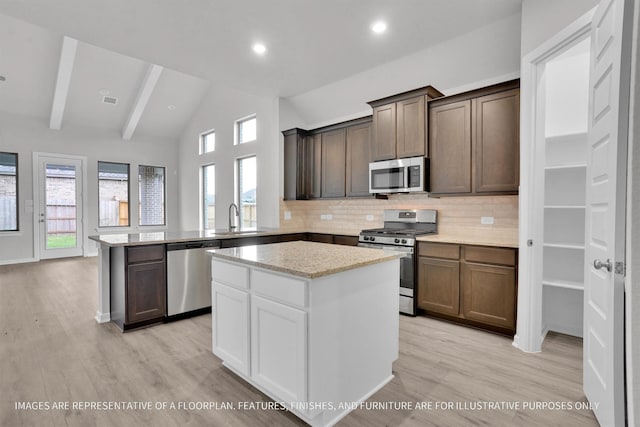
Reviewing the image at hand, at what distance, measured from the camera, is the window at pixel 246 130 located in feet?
20.7

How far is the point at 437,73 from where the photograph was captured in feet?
12.6

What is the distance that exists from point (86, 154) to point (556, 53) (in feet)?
28.9

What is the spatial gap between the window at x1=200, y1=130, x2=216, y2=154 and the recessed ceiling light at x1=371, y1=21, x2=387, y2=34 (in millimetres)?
5274

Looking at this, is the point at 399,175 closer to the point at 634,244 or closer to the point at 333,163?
the point at 333,163

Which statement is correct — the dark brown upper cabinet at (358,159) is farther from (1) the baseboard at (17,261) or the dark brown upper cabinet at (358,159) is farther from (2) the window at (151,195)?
(1) the baseboard at (17,261)

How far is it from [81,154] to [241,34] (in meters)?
6.31

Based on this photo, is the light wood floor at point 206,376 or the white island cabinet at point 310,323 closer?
the white island cabinet at point 310,323

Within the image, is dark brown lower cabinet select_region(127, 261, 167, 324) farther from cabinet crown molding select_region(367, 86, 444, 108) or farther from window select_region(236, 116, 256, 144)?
window select_region(236, 116, 256, 144)

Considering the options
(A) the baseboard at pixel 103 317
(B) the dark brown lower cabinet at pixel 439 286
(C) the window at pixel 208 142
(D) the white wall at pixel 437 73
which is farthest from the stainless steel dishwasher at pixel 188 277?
(C) the window at pixel 208 142

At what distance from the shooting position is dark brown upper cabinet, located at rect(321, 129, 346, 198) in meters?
4.77

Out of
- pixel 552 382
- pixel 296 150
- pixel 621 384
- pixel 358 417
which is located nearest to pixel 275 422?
pixel 358 417

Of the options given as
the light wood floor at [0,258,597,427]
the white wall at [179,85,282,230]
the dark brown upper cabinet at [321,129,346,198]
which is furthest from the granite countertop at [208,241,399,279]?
the white wall at [179,85,282,230]

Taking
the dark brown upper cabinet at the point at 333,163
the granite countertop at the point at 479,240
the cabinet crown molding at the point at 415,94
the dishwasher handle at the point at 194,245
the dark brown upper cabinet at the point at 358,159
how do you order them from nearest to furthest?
the granite countertop at the point at 479,240 → the dishwasher handle at the point at 194,245 → the cabinet crown molding at the point at 415,94 → the dark brown upper cabinet at the point at 358,159 → the dark brown upper cabinet at the point at 333,163

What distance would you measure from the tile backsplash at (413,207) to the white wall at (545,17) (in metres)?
1.53
